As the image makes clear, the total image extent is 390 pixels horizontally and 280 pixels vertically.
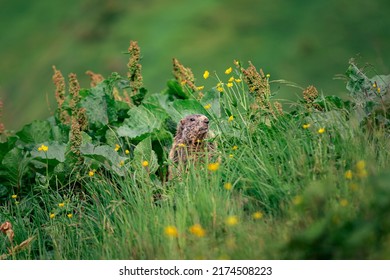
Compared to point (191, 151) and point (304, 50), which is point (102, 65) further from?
point (191, 151)

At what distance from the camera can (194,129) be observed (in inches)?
211

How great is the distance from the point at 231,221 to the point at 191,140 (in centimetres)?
160

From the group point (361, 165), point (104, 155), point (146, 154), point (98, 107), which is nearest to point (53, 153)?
point (104, 155)

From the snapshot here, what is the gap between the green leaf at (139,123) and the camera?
5730mm

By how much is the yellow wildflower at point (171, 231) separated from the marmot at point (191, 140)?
1.17 meters

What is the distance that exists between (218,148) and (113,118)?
1.20 metres

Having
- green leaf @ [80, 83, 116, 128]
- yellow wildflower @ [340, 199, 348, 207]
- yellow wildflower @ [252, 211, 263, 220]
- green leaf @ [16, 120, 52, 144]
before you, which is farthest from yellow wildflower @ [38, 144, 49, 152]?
yellow wildflower @ [340, 199, 348, 207]

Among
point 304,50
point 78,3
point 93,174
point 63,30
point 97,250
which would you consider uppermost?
point 78,3

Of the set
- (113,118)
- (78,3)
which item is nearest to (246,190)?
(113,118)

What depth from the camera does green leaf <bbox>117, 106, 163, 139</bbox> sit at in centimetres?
573

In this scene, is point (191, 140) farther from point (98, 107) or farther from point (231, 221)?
point (231, 221)

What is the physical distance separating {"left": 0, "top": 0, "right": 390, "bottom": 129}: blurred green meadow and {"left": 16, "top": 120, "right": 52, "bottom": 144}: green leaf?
35.3 ft

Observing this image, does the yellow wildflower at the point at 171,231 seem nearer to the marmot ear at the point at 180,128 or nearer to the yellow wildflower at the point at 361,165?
the yellow wildflower at the point at 361,165

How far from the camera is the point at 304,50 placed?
18875 millimetres
